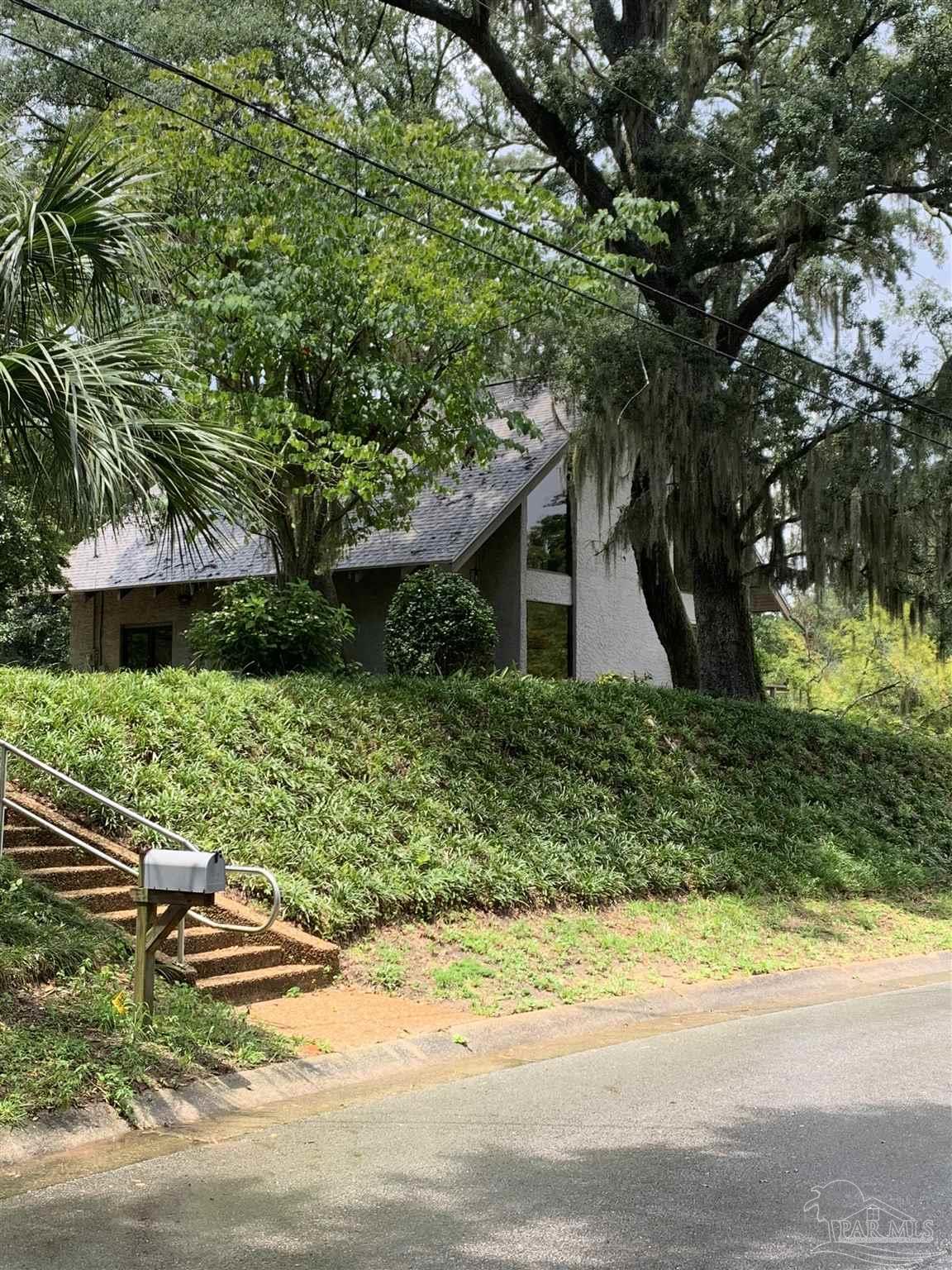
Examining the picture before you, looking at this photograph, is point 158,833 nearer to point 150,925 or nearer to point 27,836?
point 150,925

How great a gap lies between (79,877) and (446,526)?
1203cm

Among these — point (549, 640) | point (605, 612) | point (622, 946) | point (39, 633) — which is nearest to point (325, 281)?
point (622, 946)

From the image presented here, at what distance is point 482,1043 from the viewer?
26.7ft

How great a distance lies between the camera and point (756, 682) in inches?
749

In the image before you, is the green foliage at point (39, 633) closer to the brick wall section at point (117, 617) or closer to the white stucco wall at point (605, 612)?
the brick wall section at point (117, 617)

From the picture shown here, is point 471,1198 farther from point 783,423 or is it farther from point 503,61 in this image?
point 503,61

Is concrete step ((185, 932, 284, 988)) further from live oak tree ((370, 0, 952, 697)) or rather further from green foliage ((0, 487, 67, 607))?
green foliage ((0, 487, 67, 607))

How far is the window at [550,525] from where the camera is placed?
21875mm

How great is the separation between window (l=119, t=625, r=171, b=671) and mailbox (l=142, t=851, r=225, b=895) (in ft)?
59.3

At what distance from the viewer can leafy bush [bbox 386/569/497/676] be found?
1606 cm

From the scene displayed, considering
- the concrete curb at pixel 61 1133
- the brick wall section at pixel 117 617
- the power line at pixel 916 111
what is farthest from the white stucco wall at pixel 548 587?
the concrete curb at pixel 61 1133

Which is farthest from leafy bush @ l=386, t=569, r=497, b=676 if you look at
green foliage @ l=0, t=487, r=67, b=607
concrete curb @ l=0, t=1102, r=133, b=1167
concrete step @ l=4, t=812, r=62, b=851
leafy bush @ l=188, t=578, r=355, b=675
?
concrete curb @ l=0, t=1102, r=133, b=1167

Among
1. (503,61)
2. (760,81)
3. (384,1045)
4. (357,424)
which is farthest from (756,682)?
(384,1045)

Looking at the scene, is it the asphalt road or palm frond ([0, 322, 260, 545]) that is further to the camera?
palm frond ([0, 322, 260, 545])
